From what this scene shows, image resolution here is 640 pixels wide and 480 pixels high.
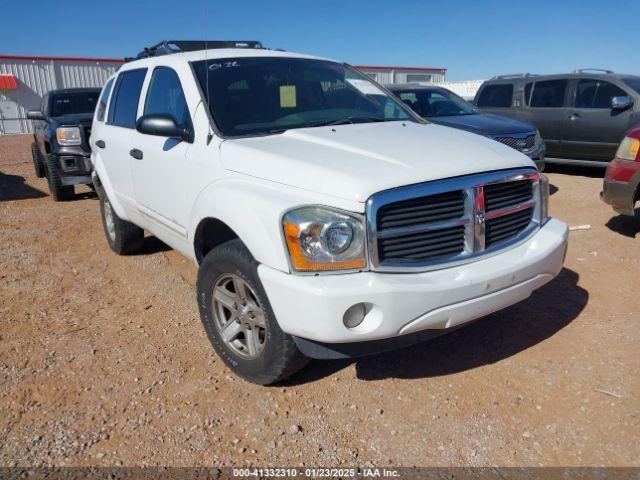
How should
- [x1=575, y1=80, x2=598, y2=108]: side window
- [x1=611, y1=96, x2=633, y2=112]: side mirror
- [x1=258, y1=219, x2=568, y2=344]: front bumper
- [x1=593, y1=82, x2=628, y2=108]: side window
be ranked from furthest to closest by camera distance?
[x1=575, y1=80, x2=598, y2=108]: side window, [x1=593, y1=82, x2=628, y2=108]: side window, [x1=611, y1=96, x2=633, y2=112]: side mirror, [x1=258, y1=219, x2=568, y2=344]: front bumper

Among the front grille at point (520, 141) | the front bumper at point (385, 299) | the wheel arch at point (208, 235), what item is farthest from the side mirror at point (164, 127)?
the front grille at point (520, 141)

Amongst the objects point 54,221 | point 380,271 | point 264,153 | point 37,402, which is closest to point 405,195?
point 380,271

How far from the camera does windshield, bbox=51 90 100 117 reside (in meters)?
9.15

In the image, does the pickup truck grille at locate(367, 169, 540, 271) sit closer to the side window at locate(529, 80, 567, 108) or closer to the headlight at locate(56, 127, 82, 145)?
the headlight at locate(56, 127, 82, 145)

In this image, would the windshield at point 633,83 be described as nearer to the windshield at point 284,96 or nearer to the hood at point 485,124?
the hood at point 485,124

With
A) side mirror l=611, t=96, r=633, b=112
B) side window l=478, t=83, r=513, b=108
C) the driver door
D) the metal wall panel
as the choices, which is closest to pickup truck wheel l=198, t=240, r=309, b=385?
the driver door

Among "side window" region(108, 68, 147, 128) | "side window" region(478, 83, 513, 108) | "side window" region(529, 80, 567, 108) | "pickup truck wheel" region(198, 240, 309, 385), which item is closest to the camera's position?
"pickup truck wheel" region(198, 240, 309, 385)

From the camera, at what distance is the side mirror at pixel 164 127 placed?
127 inches

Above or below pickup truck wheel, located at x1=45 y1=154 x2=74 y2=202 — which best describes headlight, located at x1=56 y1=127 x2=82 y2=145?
above

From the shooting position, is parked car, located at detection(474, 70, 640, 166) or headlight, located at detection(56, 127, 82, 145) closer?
headlight, located at detection(56, 127, 82, 145)

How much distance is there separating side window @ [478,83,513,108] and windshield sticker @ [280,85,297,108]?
25.2 ft

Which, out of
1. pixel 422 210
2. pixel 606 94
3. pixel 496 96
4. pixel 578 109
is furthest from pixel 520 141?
pixel 422 210

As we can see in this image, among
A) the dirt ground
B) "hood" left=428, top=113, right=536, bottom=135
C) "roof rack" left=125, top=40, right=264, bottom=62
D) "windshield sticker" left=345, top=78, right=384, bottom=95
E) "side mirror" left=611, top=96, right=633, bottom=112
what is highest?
"roof rack" left=125, top=40, right=264, bottom=62

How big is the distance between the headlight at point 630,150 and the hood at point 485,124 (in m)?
1.92
